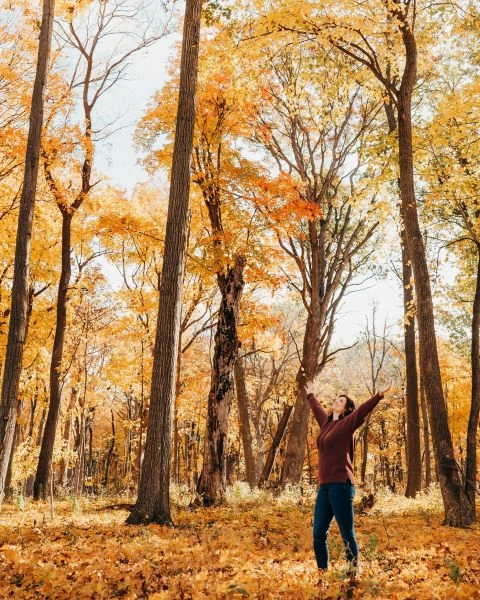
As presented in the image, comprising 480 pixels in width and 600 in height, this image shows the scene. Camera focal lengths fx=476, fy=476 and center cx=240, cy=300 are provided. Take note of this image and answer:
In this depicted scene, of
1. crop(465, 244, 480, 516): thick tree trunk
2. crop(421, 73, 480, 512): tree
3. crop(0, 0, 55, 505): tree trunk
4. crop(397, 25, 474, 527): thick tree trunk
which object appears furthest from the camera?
crop(421, 73, 480, 512): tree

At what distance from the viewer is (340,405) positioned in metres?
4.64

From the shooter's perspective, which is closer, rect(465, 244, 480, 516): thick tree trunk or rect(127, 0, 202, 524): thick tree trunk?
rect(127, 0, 202, 524): thick tree trunk

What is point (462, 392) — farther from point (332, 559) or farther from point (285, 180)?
point (332, 559)

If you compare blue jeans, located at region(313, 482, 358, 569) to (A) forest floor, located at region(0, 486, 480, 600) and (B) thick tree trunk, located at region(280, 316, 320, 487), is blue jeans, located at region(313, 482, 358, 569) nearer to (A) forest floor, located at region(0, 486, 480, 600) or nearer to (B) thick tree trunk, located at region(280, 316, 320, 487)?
(A) forest floor, located at region(0, 486, 480, 600)

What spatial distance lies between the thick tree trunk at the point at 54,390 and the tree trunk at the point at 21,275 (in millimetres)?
3785

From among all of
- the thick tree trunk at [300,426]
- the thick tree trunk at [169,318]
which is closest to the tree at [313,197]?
the thick tree trunk at [300,426]

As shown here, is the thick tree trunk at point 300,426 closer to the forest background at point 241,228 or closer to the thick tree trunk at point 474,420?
the forest background at point 241,228

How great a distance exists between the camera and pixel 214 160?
11664 mm

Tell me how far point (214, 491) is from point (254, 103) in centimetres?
972

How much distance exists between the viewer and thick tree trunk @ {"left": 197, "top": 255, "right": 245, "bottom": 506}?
990 centimetres

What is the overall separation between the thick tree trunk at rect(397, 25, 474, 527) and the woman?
3513mm

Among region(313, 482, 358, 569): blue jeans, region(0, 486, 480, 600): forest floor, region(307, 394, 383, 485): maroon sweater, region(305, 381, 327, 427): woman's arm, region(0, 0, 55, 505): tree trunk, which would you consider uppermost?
region(0, 0, 55, 505): tree trunk

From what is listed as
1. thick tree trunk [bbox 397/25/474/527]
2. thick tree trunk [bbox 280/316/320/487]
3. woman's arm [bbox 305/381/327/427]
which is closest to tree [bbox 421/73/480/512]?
thick tree trunk [bbox 397/25/474/527]

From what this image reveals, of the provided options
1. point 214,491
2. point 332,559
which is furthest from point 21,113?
point 332,559
